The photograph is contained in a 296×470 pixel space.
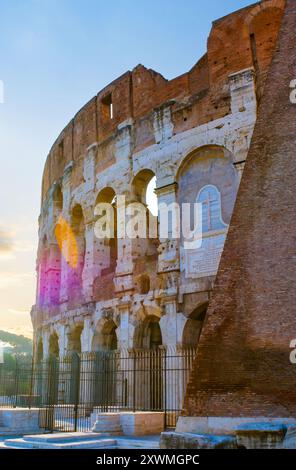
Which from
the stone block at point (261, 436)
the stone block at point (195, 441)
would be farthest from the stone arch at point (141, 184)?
the stone block at point (261, 436)

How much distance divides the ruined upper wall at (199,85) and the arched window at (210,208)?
1793mm

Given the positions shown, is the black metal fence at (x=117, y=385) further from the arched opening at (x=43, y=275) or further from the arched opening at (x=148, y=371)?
the arched opening at (x=43, y=275)

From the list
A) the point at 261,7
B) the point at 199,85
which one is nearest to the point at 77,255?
the point at 199,85

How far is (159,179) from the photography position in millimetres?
14258

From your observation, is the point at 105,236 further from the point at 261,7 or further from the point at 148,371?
the point at 261,7

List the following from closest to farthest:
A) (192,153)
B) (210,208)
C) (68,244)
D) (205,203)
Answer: (210,208), (205,203), (192,153), (68,244)

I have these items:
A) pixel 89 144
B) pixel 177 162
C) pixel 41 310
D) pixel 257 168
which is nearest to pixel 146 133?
pixel 177 162

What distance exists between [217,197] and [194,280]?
6.74 ft

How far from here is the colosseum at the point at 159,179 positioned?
42.0 ft

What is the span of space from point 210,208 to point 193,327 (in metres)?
2.86

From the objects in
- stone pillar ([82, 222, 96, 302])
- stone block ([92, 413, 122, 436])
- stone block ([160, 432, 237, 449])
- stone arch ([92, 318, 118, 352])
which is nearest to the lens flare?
stone pillar ([82, 222, 96, 302])

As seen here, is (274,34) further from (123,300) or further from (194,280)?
(123,300)

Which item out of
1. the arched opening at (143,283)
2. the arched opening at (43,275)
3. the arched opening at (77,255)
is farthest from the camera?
the arched opening at (43,275)

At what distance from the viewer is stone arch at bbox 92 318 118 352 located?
51.3 ft
